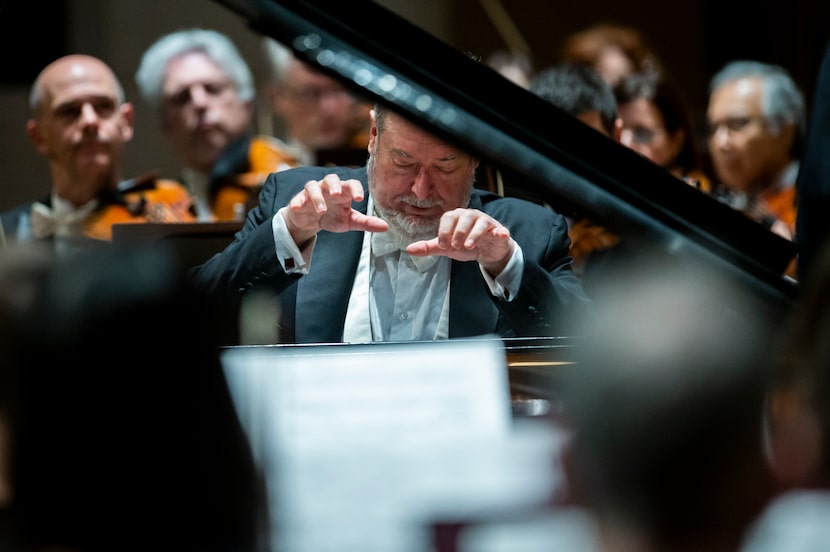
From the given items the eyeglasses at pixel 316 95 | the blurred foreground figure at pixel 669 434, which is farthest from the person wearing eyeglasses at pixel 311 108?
the blurred foreground figure at pixel 669 434

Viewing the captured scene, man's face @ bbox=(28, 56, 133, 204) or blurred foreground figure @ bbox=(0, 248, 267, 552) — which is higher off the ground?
man's face @ bbox=(28, 56, 133, 204)

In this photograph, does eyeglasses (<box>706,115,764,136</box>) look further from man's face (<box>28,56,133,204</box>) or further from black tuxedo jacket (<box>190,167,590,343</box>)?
man's face (<box>28,56,133,204</box>)

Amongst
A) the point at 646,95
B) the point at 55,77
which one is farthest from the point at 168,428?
the point at 646,95

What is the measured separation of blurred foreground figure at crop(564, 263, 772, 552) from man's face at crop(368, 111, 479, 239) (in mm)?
481

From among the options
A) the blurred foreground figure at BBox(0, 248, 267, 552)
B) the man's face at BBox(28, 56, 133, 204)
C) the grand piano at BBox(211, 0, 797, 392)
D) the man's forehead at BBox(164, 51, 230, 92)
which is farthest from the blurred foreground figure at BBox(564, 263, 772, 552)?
the man's forehead at BBox(164, 51, 230, 92)

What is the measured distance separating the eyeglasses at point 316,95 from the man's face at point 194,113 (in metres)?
0.36

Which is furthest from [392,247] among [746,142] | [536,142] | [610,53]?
[610,53]

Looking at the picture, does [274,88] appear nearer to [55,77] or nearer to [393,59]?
[55,77]

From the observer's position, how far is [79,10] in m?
3.86

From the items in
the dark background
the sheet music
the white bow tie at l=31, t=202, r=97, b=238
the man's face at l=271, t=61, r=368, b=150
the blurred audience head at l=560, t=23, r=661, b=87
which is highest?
the dark background

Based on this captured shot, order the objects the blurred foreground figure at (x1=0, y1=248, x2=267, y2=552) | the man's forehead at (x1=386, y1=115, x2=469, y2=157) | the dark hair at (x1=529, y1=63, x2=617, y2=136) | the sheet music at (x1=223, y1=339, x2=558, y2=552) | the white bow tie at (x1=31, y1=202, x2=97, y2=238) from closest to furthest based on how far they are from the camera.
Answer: the blurred foreground figure at (x1=0, y1=248, x2=267, y2=552)
the sheet music at (x1=223, y1=339, x2=558, y2=552)
the man's forehead at (x1=386, y1=115, x2=469, y2=157)
the white bow tie at (x1=31, y1=202, x2=97, y2=238)
the dark hair at (x1=529, y1=63, x2=617, y2=136)

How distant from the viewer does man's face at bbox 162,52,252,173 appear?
2939mm

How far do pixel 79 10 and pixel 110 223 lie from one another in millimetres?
1966

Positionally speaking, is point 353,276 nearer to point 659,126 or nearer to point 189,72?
point 189,72
